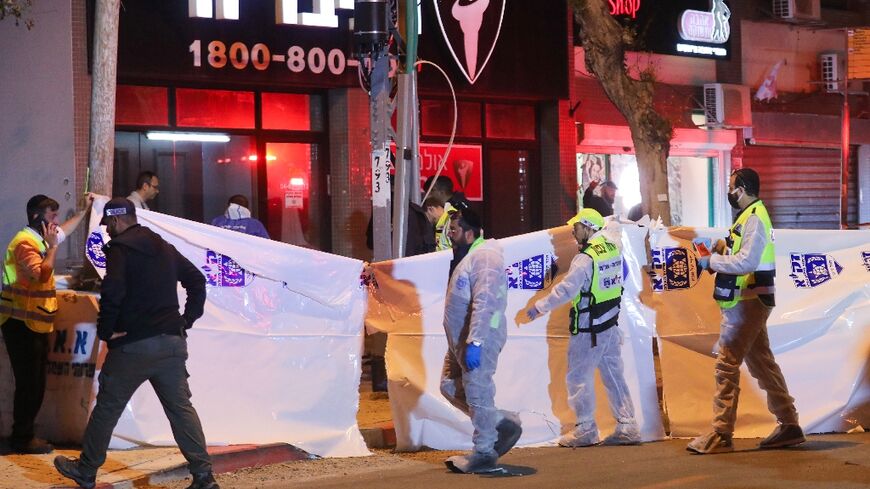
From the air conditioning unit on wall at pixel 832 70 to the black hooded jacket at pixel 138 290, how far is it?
18.9 metres

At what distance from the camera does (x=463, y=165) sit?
63.1 ft

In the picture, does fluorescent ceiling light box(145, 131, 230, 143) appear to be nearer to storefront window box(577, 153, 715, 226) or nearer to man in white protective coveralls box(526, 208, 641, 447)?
storefront window box(577, 153, 715, 226)

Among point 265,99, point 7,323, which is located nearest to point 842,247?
point 7,323

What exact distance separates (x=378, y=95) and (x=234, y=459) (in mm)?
4363

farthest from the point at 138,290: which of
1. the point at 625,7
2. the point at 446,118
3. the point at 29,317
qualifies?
the point at 625,7

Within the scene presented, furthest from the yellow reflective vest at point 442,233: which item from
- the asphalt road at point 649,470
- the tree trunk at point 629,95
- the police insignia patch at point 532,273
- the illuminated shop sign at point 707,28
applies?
the illuminated shop sign at point 707,28

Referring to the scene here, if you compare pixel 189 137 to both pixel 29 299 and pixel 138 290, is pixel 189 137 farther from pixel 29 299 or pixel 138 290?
pixel 138 290

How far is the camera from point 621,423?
32.0ft

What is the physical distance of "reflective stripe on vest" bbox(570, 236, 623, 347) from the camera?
31.2 ft

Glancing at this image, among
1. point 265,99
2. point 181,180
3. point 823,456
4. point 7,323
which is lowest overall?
point 823,456

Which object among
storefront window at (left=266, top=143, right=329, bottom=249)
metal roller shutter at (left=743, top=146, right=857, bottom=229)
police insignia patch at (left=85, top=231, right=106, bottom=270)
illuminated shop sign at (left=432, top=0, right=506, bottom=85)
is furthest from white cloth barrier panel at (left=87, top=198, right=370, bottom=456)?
metal roller shutter at (left=743, top=146, right=857, bottom=229)

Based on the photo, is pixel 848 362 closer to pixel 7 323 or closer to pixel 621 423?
pixel 621 423

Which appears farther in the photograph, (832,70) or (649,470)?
(832,70)

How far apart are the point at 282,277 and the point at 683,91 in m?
13.6
